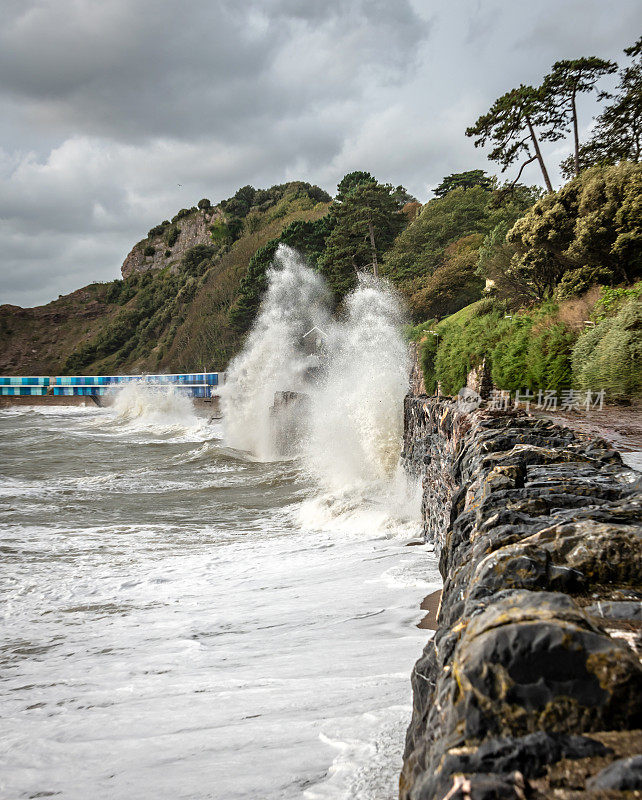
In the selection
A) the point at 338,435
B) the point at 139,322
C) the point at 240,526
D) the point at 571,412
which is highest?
the point at 139,322

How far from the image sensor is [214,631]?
4672 mm

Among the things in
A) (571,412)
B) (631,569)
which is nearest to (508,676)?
(631,569)

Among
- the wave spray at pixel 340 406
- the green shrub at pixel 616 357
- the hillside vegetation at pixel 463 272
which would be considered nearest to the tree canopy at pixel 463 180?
the hillside vegetation at pixel 463 272

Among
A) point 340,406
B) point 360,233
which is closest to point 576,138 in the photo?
point 340,406

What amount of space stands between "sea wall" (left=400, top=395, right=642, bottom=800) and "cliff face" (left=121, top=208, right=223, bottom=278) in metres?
95.4

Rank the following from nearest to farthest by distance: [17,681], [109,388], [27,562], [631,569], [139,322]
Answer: [631,569] → [17,681] → [27,562] → [109,388] → [139,322]

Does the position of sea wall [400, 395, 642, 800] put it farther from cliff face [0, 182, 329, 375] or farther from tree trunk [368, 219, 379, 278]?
cliff face [0, 182, 329, 375]

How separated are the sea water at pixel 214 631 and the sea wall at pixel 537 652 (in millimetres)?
1035

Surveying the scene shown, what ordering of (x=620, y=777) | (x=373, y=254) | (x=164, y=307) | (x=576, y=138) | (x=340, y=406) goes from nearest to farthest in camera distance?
(x=620, y=777)
(x=340, y=406)
(x=576, y=138)
(x=373, y=254)
(x=164, y=307)

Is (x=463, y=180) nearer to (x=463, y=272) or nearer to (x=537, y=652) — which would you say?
(x=463, y=272)

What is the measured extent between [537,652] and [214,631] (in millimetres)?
3902

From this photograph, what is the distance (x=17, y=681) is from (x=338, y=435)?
11.4m

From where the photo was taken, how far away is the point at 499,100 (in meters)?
22.7

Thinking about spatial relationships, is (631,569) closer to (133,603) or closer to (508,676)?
(508,676)
